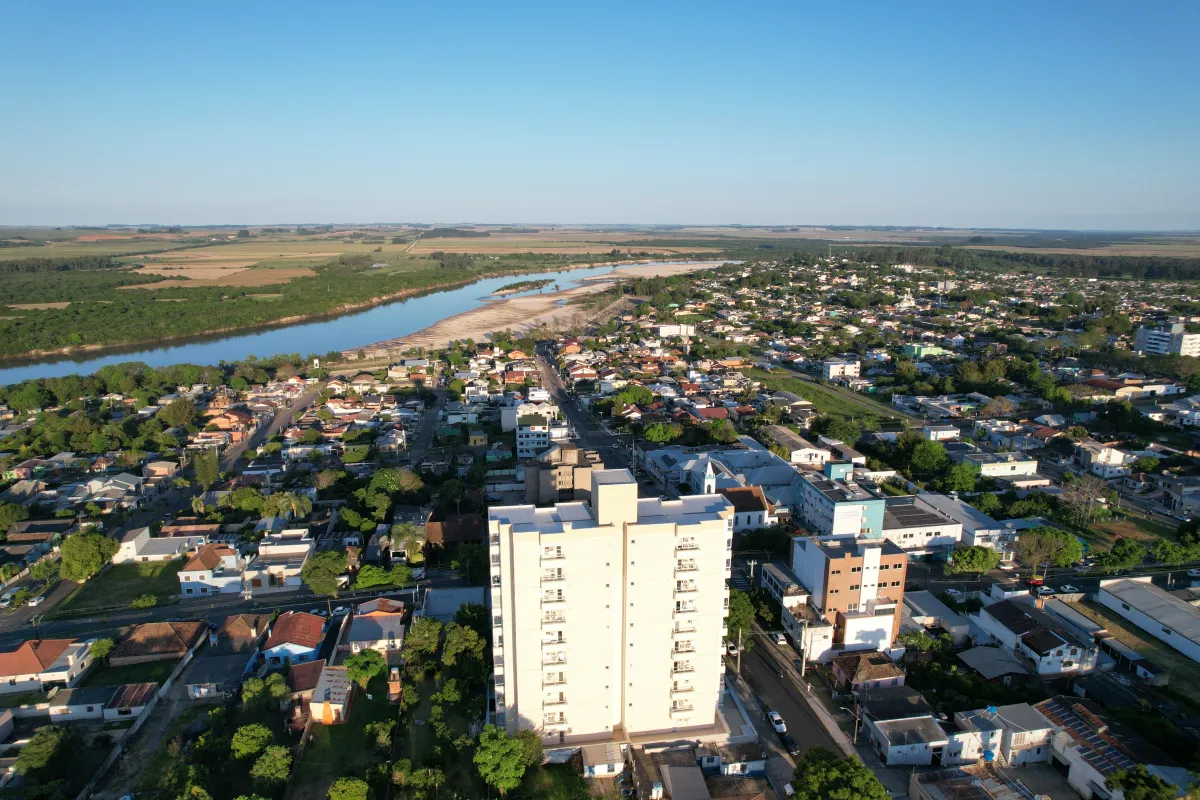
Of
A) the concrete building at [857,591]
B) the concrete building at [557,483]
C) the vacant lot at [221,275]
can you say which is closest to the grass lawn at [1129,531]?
the concrete building at [857,591]

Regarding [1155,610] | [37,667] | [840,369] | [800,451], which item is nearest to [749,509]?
[800,451]

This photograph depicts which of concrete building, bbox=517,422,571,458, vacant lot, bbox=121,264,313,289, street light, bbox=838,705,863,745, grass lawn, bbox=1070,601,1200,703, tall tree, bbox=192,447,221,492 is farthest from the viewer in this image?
vacant lot, bbox=121,264,313,289

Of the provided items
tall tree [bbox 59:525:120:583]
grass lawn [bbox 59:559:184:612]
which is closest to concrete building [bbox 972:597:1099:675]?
grass lawn [bbox 59:559:184:612]

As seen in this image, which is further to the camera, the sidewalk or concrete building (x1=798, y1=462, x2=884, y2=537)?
concrete building (x1=798, y1=462, x2=884, y2=537)

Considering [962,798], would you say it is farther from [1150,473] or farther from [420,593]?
[1150,473]

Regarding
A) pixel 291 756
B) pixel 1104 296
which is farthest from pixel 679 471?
pixel 1104 296

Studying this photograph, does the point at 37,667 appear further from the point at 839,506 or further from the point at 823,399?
the point at 823,399

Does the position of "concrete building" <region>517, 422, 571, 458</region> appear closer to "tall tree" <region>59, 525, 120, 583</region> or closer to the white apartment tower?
"tall tree" <region>59, 525, 120, 583</region>
